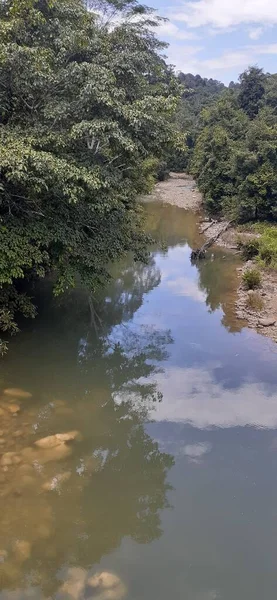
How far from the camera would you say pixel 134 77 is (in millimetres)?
12883

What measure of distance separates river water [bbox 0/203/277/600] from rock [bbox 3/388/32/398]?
0.56 ft

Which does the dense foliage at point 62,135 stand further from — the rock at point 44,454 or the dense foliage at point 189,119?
the dense foliage at point 189,119

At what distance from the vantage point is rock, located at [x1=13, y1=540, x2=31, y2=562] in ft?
21.9

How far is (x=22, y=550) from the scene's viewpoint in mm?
6789

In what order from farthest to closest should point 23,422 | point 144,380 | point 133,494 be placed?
point 144,380
point 23,422
point 133,494

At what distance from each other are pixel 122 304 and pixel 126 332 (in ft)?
9.18

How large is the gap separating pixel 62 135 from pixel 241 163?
1905 cm

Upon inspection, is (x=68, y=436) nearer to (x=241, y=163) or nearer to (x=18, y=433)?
(x=18, y=433)

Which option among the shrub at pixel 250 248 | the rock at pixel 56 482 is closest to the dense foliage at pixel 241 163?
the shrub at pixel 250 248

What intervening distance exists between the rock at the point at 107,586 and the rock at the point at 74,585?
0.11 m

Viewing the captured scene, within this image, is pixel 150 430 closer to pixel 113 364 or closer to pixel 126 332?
pixel 113 364

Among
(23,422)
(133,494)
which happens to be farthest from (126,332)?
(133,494)

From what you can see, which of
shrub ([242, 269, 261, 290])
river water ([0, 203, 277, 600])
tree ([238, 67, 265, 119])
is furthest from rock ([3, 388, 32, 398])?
tree ([238, 67, 265, 119])

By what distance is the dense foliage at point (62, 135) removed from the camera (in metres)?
10.7
